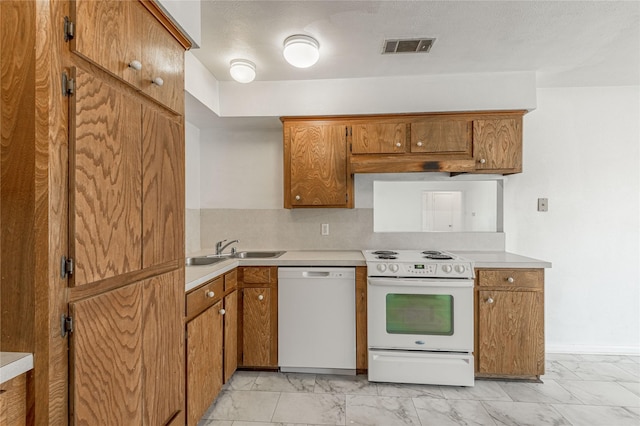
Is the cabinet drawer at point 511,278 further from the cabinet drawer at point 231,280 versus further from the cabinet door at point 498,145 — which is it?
the cabinet drawer at point 231,280

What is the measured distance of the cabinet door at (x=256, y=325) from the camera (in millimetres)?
2488

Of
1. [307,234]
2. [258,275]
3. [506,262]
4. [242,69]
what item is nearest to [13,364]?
[258,275]

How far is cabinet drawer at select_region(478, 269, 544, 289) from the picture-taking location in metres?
2.36

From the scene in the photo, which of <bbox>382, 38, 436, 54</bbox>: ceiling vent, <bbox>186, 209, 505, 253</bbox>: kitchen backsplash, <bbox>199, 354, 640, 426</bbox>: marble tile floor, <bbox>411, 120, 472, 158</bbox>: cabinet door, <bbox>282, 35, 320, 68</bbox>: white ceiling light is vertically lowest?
<bbox>199, 354, 640, 426</bbox>: marble tile floor

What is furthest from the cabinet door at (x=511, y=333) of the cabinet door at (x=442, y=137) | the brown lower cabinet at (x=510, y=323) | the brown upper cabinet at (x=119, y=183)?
the brown upper cabinet at (x=119, y=183)

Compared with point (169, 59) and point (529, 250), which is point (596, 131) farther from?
point (169, 59)

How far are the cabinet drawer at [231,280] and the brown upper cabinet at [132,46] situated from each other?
4.01ft

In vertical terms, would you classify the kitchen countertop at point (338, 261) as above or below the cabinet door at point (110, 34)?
below

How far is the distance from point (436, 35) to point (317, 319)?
212 centimetres

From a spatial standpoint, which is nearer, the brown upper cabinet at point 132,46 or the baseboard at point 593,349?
the brown upper cabinet at point 132,46

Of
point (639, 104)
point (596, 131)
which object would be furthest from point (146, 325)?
point (639, 104)

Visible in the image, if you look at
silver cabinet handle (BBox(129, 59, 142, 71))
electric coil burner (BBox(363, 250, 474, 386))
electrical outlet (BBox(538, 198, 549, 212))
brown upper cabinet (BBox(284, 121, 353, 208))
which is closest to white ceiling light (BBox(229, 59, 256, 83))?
brown upper cabinet (BBox(284, 121, 353, 208))

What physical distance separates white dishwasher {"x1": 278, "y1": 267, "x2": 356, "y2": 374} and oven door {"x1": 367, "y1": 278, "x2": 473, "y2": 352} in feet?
0.59

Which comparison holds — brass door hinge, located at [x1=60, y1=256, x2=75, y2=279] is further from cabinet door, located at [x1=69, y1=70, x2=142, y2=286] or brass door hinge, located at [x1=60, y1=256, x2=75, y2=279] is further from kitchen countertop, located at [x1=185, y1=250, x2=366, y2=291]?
kitchen countertop, located at [x1=185, y1=250, x2=366, y2=291]
